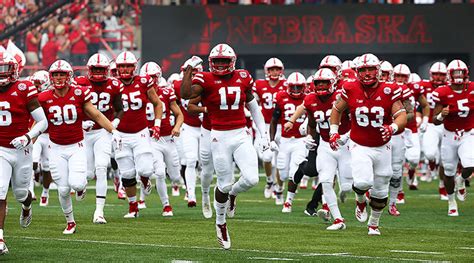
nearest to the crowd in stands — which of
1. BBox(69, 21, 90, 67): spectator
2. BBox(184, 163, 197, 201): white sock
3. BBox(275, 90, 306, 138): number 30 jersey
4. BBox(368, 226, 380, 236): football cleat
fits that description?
BBox(69, 21, 90, 67): spectator

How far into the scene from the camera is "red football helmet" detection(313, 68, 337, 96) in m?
15.0

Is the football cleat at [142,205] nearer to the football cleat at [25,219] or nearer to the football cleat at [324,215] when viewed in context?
the football cleat at [324,215]

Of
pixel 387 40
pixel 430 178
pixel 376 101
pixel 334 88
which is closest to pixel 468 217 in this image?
pixel 334 88

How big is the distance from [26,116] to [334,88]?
192 inches

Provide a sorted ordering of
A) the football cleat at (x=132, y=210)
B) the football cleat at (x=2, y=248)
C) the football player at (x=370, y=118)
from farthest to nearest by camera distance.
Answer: the football cleat at (x=132, y=210), the football player at (x=370, y=118), the football cleat at (x=2, y=248)

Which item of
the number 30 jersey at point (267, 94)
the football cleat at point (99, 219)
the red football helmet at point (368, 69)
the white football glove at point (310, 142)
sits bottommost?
the football cleat at point (99, 219)

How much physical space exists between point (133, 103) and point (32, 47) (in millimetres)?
14793

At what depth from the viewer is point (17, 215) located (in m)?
16.8

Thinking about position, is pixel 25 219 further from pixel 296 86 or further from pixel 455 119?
pixel 455 119

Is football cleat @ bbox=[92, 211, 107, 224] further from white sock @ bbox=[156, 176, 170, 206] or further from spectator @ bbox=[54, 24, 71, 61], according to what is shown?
spectator @ bbox=[54, 24, 71, 61]

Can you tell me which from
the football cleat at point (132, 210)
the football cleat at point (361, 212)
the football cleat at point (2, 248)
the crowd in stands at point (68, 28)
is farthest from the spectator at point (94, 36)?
the football cleat at point (2, 248)

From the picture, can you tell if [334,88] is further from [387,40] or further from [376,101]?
[387,40]

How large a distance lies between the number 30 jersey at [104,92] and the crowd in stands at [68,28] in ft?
44.7

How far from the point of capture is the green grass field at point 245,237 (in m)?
11.6
